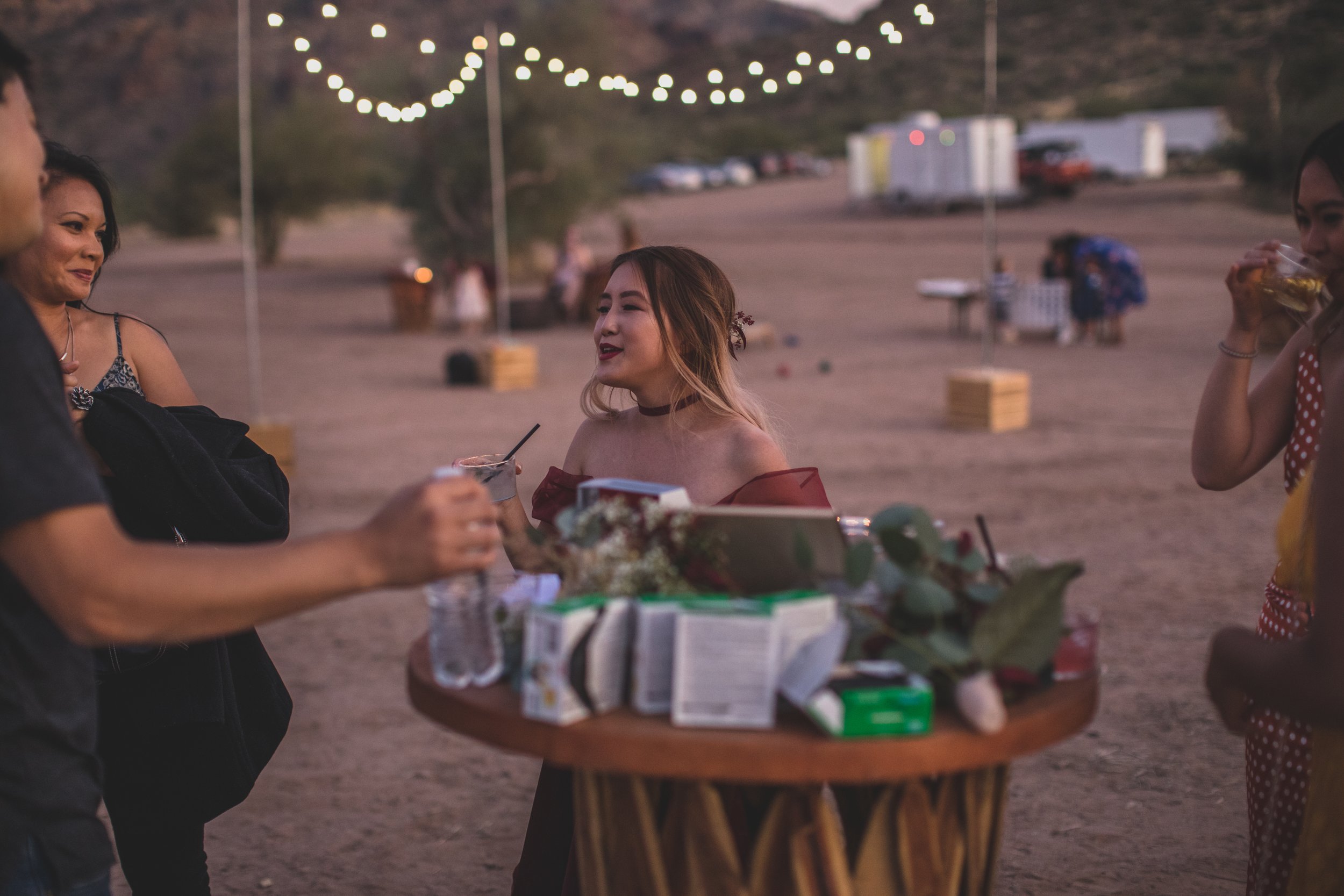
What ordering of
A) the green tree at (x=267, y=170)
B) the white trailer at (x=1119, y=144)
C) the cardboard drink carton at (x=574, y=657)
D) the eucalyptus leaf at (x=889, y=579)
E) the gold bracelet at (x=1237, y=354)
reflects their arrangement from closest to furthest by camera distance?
the cardboard drink carton at (x=574, y=657), the eucalyptus leaf at (x=889, y=579), the gold bracelet at (x=1237, y=354), the green tree at (x=267, y=170), the white trailer at (x=1119, y=144)

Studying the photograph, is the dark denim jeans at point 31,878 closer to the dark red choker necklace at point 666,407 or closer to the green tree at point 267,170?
the dark red choker necklace at point 666,407

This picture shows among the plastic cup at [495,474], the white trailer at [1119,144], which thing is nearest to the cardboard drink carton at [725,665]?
the plastic cup at [495,474]

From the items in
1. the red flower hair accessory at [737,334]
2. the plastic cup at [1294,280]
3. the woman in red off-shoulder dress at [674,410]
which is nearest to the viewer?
the plastic cup at [1294,280]

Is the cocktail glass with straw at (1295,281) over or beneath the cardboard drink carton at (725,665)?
over

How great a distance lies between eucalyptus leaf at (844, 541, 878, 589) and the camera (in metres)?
1.73

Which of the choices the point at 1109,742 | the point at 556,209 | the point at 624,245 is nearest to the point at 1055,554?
the point at 1109,742

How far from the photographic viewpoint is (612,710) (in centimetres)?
167

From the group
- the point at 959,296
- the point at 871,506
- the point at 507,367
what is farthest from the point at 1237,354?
the point at 959,296

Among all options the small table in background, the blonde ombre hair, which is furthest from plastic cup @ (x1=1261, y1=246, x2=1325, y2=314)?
the small table in background

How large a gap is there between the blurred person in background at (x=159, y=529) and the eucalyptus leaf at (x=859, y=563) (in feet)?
4.17

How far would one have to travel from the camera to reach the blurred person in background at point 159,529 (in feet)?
7.69

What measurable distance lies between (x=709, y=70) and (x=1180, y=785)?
404cm

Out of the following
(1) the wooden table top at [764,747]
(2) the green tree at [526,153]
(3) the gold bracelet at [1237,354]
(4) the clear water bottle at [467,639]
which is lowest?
(1) the wooden table top at [764,747]

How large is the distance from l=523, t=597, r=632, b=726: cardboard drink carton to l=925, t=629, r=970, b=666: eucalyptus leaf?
0.41 m
